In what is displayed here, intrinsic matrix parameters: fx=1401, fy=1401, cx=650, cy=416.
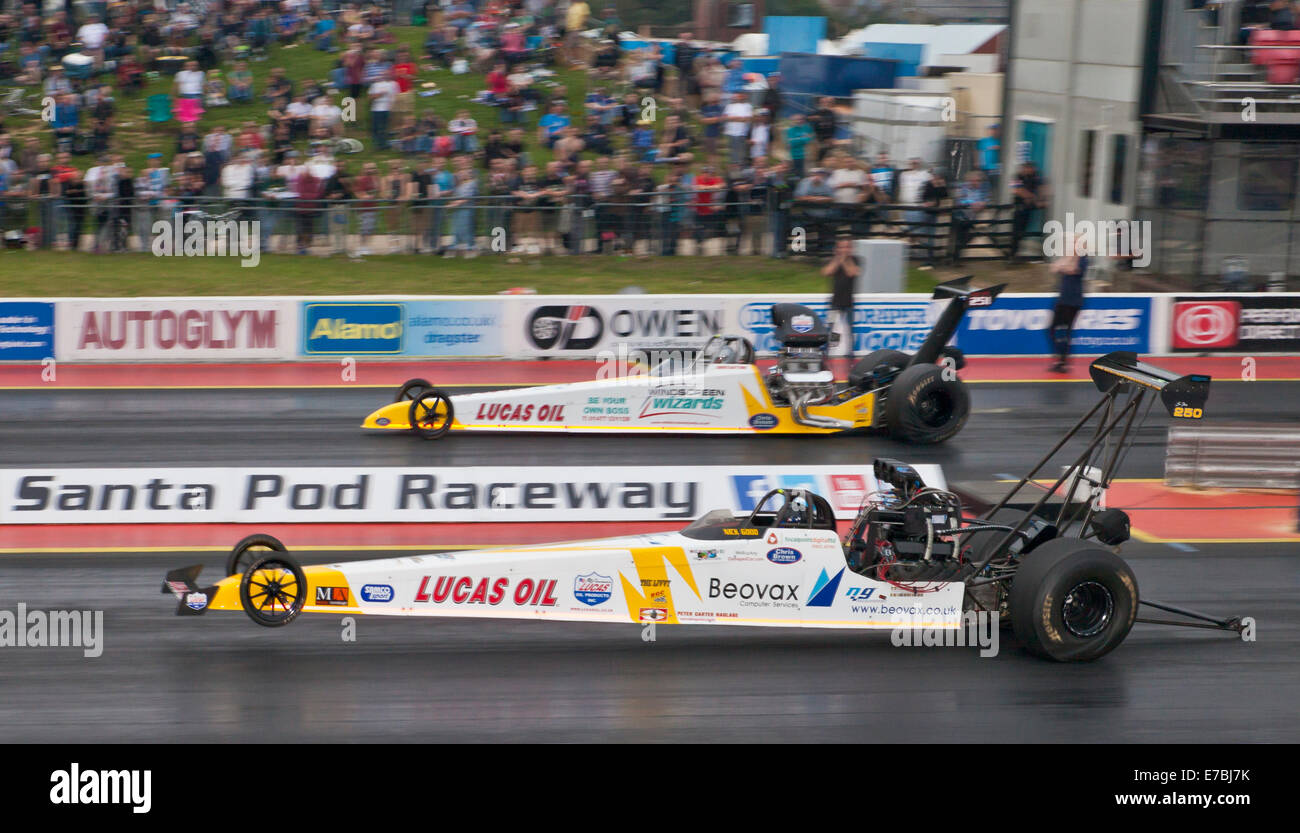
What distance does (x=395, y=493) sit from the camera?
12148 mm

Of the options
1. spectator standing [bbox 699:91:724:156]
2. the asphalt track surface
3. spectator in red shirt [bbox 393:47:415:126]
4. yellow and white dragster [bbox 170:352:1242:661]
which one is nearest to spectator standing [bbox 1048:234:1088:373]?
the asphalt track surface

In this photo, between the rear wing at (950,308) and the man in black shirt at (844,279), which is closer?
the rear wing at (950,308)

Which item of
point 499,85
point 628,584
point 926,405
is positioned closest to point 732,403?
point 926,405

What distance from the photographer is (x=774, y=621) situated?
331 inches

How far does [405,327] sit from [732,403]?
5.55 metres

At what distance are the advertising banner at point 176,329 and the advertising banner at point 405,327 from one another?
0.38 meters

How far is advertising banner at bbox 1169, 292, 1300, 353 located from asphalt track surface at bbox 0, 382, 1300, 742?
8.89 m

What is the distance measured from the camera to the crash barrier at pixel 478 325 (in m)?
17.7

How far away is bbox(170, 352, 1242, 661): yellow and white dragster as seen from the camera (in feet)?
26.6

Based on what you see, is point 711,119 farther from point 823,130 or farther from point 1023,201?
point 1023,201

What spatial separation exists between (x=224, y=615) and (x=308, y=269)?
13.1m

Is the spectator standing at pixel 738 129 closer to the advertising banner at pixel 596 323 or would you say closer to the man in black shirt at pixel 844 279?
the advertising banner at pixel 596 323

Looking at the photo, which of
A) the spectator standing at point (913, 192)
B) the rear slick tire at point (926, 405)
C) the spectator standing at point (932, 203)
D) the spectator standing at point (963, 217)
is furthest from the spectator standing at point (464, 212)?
the rear slick tire at point (926, 405)
